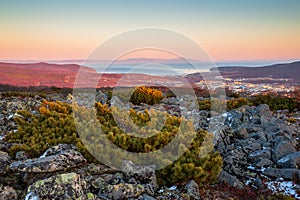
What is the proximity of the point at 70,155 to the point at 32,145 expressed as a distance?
1.45 metres

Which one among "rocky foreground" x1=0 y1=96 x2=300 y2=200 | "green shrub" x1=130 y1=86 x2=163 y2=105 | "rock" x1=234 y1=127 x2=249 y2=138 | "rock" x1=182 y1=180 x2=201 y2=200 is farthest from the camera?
"green shrub" x1=130 y1=86 x2=163 y2=105

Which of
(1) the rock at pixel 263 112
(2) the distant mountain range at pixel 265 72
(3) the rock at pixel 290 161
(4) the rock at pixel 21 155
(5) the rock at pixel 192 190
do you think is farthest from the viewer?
(2) the distant mountain range at pixel 265 72

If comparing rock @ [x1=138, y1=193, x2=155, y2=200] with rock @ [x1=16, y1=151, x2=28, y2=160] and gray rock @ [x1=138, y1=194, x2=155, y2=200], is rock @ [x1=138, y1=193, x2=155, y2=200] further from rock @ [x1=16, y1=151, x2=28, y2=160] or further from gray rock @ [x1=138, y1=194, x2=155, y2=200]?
rock @ [x1=16, y1=151, x2=28, y2=160]

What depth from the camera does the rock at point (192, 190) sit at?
16.5 ft

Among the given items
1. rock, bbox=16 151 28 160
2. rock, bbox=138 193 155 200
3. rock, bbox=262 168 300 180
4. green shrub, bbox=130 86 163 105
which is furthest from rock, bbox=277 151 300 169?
green shrub, bbox=130 86 163 105

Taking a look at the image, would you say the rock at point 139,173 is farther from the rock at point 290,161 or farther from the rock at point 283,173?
the rock at point 290,161

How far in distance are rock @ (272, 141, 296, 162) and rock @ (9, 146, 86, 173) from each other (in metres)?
4.51

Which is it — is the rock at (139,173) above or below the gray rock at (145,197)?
above

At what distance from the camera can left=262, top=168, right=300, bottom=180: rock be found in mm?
6023

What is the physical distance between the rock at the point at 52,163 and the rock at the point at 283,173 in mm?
4008

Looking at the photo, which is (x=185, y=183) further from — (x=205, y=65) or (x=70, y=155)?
(x=205, y=65)

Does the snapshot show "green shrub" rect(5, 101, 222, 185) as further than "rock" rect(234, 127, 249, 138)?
No

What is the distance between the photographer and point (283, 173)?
6.18 meters

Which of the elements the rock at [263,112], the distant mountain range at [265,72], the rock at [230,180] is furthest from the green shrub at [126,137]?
the distant mountain range at [265,72]
